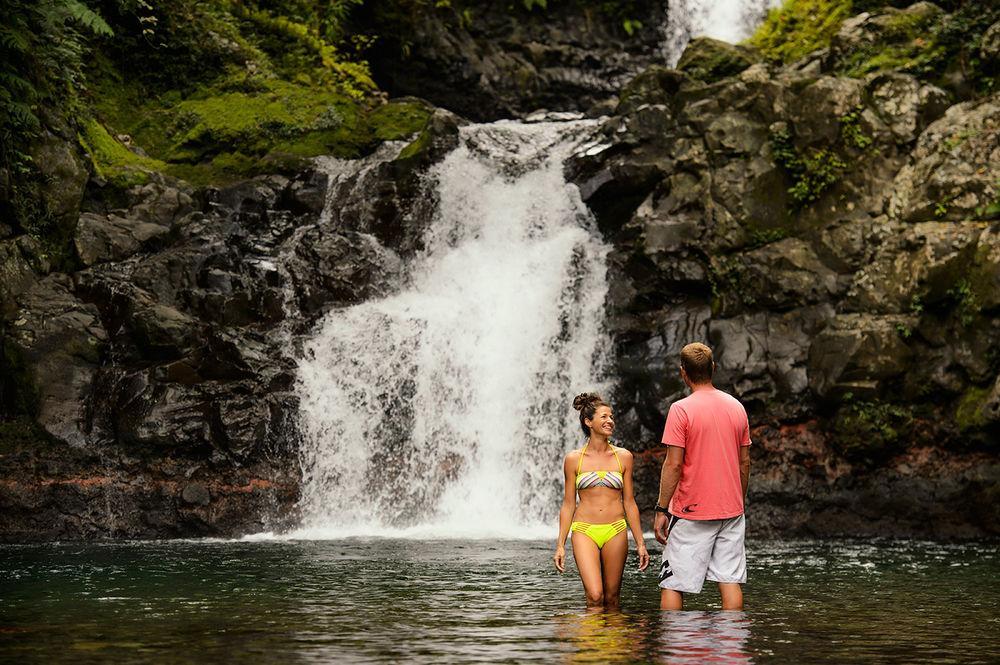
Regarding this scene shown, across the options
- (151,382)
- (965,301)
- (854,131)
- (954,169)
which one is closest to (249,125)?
(151,382)

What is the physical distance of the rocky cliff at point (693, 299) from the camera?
1752 centimetres

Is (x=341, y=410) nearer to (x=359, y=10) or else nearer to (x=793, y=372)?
(x=793, y=372)

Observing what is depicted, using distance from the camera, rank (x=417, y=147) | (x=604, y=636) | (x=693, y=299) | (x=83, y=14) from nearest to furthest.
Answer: (x=604, y=636) < (x=83, y=14) < (x=693, y=299) < (x=417, y=147)

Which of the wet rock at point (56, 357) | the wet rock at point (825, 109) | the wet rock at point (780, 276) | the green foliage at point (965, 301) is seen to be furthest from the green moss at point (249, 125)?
the green foliage at point (965, 301)

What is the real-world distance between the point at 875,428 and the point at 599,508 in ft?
35.6

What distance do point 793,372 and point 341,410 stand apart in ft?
28.0

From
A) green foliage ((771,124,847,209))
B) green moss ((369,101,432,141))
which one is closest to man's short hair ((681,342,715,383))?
green foliage ((771,124,847,209))

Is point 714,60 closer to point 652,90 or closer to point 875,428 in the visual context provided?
point 652,90

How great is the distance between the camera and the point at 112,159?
22953 mm

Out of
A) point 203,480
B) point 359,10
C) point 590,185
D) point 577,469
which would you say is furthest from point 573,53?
point 577,469

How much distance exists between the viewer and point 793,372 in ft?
60.4

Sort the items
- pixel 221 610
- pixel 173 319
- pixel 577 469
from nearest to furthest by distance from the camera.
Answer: pixel 577 469, pixel 221 610, pixel 173 319

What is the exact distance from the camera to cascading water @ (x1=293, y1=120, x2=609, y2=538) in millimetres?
18703

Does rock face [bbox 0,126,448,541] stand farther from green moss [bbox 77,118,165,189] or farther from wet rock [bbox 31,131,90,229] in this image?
green moss [bbox 77,118,165,189]
